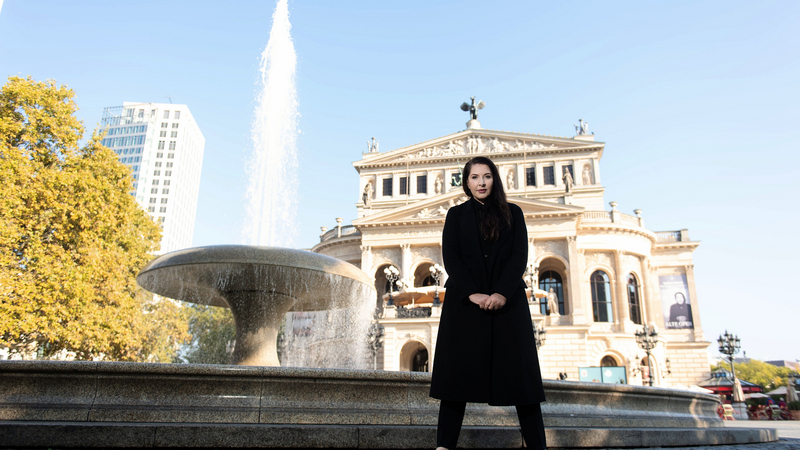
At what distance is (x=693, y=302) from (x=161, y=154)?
323 feet

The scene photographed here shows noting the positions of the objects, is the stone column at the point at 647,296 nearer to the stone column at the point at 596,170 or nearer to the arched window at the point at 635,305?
the arched window at the point at 635,305

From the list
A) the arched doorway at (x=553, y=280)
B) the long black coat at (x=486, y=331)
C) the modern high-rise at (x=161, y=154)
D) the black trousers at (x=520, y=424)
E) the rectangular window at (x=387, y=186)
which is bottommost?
the black trousers at (x=520, y=424)

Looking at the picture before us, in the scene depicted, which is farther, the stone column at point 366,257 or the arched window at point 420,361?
the stone column at point 366,257

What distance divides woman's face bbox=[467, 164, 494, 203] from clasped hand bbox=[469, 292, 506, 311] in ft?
2.32

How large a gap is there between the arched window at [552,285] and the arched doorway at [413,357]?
958 cm

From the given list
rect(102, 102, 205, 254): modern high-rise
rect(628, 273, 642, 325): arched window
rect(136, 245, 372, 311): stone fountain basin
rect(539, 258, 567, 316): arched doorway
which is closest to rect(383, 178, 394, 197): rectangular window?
rect(539, 258, 567, 316): arched doorway

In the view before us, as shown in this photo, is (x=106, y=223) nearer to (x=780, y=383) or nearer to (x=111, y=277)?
(x=111, y=277)

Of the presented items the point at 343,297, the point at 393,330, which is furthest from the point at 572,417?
the point at 393,330

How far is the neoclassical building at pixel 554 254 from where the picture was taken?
89.6 feet

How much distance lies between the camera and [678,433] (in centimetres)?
542

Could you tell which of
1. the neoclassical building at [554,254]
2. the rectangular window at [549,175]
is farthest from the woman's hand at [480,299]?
the rectangular window at [549,175]

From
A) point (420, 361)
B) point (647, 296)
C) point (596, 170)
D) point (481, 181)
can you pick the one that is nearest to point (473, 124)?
point (596, 170)

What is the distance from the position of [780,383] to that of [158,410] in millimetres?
73634

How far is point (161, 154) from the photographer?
105562mm
